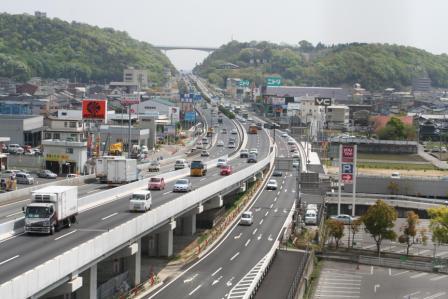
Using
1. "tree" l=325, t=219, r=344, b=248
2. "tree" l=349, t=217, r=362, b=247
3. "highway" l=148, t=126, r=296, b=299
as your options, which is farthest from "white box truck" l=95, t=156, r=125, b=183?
"tree" l=349, t=217, r=362, b=247

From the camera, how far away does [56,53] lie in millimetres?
117625

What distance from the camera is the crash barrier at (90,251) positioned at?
942 cm

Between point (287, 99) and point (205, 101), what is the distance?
17922mm

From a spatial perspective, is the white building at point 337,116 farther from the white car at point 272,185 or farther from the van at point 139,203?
the van at point 139,203

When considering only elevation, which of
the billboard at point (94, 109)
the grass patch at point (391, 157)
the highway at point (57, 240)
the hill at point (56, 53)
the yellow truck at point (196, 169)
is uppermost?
the hill at point (56, 53)

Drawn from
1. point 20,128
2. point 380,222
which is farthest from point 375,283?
point 20,128

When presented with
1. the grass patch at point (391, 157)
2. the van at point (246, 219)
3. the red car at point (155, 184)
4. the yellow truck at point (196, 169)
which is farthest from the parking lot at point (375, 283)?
the grass patch at point (391, 157)

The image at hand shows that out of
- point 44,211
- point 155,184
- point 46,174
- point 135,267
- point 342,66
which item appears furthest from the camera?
point 342,66

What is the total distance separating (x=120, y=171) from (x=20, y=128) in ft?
61.7

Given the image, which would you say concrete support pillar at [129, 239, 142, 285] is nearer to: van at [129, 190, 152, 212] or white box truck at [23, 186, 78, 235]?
van at [129, 190, 152, 212]

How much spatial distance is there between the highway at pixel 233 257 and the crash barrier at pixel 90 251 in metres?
1.33

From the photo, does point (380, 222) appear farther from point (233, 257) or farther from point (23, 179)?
point (23, 179)

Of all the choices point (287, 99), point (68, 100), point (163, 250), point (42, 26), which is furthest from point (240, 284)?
point (42, 26)

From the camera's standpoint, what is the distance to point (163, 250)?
1881cm
